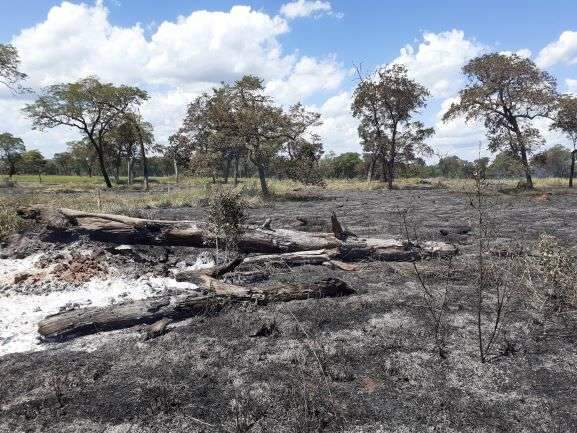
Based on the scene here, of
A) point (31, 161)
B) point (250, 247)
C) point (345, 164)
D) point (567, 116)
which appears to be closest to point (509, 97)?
point (567, 116)

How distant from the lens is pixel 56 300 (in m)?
7.00

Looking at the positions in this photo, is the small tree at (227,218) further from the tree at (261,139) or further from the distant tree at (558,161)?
the distant tree at (558,161)

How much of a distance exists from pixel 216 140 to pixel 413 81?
51.3 feet

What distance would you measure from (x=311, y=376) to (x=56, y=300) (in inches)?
178

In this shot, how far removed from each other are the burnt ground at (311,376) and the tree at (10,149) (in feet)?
202

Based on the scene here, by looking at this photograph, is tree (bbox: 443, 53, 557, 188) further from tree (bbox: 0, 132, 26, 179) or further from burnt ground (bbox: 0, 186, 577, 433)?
tree (bbox: 0, 132, 26, 179)

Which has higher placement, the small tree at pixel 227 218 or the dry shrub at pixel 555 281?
the small tree at pixel 227 218

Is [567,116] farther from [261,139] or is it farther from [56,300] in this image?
[56,300]

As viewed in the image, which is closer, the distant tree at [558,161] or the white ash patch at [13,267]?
the white ash patch at [13,267]

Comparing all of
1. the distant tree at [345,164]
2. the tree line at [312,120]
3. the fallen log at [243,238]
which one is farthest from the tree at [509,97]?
the distant tree at [345,164]

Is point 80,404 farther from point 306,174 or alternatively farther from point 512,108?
point 512,108

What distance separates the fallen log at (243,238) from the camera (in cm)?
881

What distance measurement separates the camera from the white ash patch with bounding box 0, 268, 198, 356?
5687 millimetres

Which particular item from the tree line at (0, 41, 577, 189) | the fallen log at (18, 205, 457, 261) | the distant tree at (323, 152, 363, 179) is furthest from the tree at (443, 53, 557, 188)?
the distant tree at (323, 152, 363, 179)
